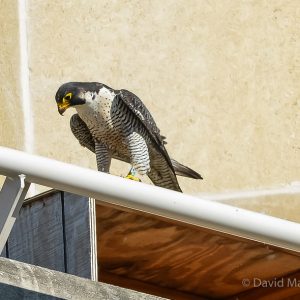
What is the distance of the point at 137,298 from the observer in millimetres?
4723

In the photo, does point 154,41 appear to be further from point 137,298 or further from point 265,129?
point 137,298

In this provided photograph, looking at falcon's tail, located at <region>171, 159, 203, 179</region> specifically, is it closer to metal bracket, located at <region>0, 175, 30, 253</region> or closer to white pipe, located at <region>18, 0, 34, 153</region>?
white pipe, located at <region>18, 0, 34, 153</region>

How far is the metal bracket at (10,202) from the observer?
473 centimetres

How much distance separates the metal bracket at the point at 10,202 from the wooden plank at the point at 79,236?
4.08ft

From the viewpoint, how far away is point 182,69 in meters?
9.75

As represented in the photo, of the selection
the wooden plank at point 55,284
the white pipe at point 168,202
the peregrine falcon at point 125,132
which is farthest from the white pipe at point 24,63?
the wooden plank at point 55,284

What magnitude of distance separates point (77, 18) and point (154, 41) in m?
0.49

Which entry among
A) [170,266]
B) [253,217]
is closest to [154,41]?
[170,266]

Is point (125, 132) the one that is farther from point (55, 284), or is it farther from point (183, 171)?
point (55, 284)

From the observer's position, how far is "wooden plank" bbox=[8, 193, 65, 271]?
20.4ft

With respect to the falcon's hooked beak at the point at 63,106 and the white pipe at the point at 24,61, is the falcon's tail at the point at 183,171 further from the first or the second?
the white pipe at the point at 24,61

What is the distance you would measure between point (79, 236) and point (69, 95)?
2.97 m

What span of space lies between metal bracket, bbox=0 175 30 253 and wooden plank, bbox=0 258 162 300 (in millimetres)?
106

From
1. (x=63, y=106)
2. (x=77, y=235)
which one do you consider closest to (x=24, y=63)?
(x=63, y=106)
